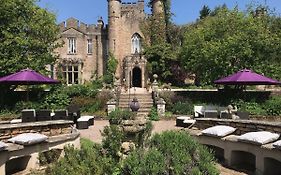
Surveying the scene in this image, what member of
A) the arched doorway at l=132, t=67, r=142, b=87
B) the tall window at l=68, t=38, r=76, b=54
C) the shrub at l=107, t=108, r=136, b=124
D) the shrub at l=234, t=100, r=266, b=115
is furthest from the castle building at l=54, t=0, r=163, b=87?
the shrub at l=107, t=108, r=136, b=124

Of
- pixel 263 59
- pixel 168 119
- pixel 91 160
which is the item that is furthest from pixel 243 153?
pixel 263 59

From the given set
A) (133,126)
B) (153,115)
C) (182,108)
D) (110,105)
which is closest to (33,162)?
(133,126)

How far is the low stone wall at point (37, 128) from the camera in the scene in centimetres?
798

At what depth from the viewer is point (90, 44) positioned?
38594mm

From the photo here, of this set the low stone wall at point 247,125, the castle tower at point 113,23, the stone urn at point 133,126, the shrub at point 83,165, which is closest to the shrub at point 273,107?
the low stone wall at point 247,125

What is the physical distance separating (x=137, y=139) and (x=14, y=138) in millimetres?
3049

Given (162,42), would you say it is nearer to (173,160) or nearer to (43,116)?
(43,116)

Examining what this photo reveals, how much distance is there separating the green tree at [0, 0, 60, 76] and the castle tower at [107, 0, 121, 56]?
531 inches

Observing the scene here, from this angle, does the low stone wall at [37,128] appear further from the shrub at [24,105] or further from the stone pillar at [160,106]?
the stone pillar at [160,106]

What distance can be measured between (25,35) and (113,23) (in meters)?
16.2

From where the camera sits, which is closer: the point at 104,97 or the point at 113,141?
the point at 113,141

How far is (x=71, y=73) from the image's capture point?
38094 millimetres

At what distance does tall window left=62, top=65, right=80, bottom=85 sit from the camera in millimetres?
37562

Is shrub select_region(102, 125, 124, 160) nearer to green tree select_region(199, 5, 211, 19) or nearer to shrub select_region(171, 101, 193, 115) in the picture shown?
shrub select_region(171, 101, 193, 115)
